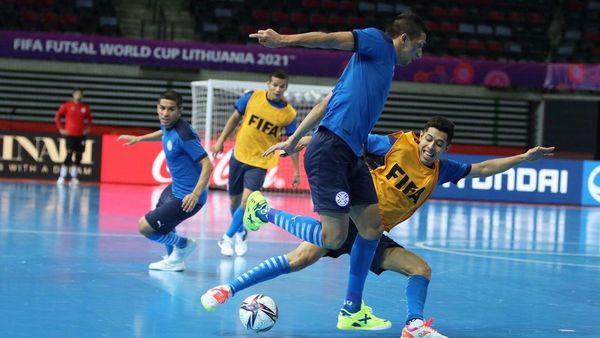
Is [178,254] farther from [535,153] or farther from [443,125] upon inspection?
[535,153]

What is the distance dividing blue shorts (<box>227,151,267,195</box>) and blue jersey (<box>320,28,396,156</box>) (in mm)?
4229

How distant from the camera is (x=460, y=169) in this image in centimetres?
675

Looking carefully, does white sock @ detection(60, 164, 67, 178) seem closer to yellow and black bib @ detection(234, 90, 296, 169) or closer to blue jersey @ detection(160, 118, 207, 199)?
yellow and black bib @ detection(234, 90, 296, 169)

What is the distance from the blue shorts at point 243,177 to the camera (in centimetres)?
1028

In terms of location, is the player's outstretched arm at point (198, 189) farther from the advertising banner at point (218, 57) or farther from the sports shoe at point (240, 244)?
the advertising banner at point (218, 57)

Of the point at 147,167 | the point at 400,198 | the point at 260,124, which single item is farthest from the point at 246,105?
the point at 147,167

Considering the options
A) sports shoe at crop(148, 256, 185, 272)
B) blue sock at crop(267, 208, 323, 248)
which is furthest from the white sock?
blue sock at crop(267, 208, 323, 248)

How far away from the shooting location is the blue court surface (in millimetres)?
6438

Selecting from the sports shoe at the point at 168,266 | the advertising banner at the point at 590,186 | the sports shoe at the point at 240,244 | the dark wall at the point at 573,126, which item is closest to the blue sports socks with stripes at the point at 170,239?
the sports shoe at the point at 168,266

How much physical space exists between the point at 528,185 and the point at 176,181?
13.0m

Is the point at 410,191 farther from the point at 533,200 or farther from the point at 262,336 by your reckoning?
the point at 533,200

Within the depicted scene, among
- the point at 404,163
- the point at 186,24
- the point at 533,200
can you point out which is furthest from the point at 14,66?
the point at 404,163

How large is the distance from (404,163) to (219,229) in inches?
250

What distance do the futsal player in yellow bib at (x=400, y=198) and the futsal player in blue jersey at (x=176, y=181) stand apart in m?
1.86
